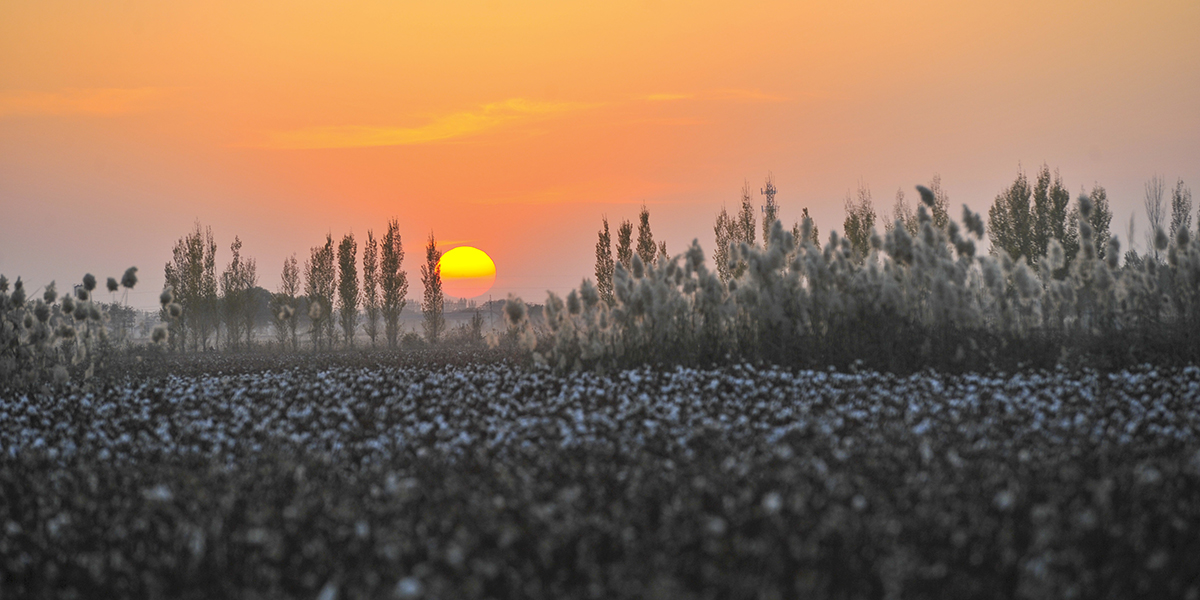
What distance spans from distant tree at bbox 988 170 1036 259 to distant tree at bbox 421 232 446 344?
23454 mm

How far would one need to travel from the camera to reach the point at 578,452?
503 cm

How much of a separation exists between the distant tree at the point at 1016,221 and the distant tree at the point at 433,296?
23.5 metres

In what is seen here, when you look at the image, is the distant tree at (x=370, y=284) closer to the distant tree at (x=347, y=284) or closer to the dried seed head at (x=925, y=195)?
the distant tree at (x=347, y=284)

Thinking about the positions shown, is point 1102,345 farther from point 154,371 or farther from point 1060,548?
point 154,371

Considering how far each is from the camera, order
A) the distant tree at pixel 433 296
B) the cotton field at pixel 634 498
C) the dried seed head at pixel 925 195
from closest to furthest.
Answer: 1. the cotton field at pixel 634 498
2. the dried seed head at pixel 925 195
3. the distant tree at pixel 433 296

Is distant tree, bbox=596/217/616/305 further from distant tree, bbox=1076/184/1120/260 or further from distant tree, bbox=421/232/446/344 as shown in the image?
distant tree, bbox=1076/184/1120/260

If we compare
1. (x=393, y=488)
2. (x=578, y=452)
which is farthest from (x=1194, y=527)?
(x=393, y=488)

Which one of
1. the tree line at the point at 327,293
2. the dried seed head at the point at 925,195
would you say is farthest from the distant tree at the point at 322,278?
the dried seed head at the point at 925,195

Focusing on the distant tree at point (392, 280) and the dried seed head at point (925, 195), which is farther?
the distant tree at point (392, 280)

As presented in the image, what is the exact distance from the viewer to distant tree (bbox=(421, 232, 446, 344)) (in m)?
30.4

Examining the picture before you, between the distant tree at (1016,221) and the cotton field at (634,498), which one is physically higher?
the distant tree at (1016,221)

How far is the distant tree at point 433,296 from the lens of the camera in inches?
1196

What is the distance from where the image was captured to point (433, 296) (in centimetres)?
3145

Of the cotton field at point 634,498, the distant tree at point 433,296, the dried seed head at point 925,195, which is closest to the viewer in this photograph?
the cotton field at point 634,498
